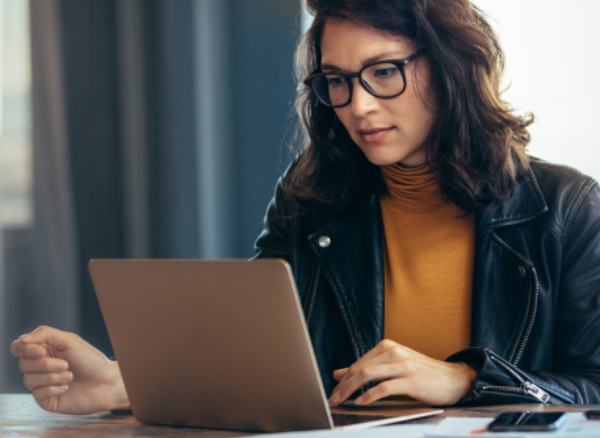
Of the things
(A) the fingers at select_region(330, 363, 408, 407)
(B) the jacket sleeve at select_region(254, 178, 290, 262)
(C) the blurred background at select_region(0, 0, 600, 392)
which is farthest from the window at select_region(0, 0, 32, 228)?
(A) the fingers at select_region(330, 363, 408, 407)

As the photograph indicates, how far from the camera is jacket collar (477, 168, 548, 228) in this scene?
123cm

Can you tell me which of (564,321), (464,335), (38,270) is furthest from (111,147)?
(564,321)

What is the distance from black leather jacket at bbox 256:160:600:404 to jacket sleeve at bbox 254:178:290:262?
0.07m

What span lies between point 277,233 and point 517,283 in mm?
583

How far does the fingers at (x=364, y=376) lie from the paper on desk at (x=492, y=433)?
0.14 m

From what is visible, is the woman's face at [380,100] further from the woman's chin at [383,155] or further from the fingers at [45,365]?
the fingers at [45,365]

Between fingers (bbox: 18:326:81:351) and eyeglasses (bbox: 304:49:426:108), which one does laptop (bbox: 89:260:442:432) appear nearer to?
fingers (bbox: 18:326:81:351)

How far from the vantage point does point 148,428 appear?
82 cm

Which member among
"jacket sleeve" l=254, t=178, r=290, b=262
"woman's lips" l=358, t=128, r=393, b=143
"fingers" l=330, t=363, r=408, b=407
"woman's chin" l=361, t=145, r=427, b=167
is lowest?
"fingers" l=330, t=363, r=408, b=407

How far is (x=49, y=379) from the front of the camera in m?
0.93

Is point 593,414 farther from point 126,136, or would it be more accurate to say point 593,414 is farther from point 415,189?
point 126,136

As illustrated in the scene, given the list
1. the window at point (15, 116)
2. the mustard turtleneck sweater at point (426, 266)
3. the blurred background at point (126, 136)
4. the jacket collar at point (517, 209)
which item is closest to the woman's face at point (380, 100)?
the mustard turtleneck sweater at point (426, 266)

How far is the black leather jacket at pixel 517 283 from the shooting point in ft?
3.69

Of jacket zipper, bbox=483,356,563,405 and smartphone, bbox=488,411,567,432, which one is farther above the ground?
smartphone, bbox=488,411,567,432
